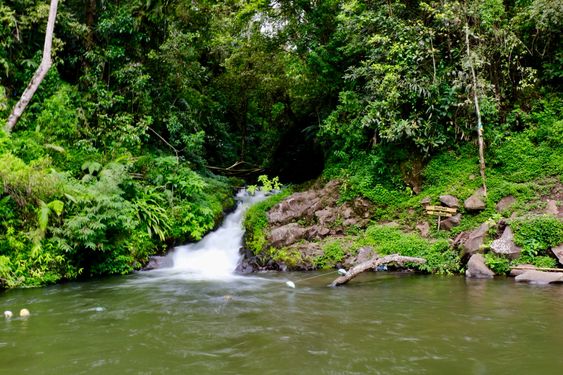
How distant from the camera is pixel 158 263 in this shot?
40.3 ft

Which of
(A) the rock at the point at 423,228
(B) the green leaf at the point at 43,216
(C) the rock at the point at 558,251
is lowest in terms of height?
(C) the rock at the point at 558,251

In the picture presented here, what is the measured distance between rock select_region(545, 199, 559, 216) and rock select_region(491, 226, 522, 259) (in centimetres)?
117

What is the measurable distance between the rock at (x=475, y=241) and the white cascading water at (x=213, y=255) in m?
6.05

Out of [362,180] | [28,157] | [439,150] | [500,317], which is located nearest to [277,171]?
[362,180]

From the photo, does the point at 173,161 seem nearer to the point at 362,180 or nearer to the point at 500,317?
the point at 362,180

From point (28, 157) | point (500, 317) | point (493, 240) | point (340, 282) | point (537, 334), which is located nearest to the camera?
point (537, 334)

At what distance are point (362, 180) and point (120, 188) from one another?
7.55 meters

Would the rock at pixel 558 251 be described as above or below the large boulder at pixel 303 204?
below

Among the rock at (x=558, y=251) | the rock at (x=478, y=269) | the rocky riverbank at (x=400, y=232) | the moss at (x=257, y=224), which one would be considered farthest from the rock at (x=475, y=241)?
the moss at (x=257, y=224)

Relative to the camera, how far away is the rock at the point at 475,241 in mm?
10172

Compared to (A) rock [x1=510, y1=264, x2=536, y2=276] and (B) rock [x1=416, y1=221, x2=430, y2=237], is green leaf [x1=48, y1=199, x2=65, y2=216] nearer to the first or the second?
(B) rock [x1=416, y1=221, x2=430, y2=237]

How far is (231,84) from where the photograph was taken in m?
21.5

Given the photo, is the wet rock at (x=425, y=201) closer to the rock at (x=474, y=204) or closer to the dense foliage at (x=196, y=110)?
the dense foliage at (x=196, y=110)

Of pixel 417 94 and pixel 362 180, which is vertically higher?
pixel 417 94
